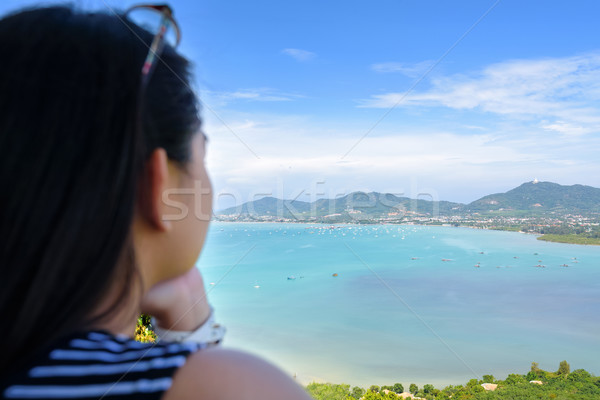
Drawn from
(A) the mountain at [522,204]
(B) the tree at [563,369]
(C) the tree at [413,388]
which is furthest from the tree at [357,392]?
(A) the mountain at [522,204]

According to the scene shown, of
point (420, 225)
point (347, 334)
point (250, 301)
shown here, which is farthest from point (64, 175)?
point (420, 225)

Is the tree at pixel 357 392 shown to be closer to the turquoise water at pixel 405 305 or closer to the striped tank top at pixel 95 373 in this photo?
the turquoise water at pixel 405 305

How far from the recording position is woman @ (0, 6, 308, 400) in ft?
0.95

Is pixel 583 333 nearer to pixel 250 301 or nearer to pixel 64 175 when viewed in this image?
pixel 250 301

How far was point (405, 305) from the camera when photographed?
25.8 metres

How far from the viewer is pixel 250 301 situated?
24.4 meters

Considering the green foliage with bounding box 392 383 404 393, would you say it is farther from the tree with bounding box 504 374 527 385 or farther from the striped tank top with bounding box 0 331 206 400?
the striped tank top with bounding box 0 331 206 400

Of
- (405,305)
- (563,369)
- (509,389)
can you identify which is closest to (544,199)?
(405,305)

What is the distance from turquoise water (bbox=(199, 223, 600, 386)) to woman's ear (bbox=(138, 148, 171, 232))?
42.1 feet

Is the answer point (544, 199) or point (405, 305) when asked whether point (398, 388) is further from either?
point (544, 199)

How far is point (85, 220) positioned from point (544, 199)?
51304 millimetres

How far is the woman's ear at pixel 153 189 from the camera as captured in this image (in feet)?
1.25

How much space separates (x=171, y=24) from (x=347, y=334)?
22.8 metres

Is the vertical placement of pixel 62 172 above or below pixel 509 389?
above
